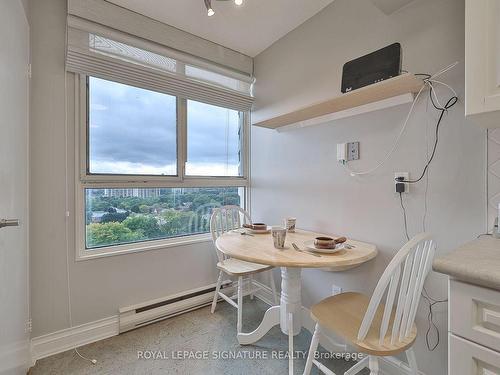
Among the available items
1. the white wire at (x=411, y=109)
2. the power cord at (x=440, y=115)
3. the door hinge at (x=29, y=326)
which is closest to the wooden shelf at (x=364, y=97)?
the white wire at (x=411, y=109)

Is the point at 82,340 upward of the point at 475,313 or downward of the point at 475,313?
downward

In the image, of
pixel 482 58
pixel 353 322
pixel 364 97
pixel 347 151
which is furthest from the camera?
pixel 347 151

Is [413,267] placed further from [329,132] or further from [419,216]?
[329,132]

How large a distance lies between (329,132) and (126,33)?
177 cm

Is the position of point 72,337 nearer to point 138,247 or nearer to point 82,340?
point 82,340

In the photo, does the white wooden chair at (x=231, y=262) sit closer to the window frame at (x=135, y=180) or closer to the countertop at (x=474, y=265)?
the window frame at (x=135, y=180)

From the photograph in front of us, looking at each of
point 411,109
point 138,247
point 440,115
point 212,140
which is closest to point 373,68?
point 411,109

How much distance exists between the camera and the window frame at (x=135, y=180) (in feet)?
5.92

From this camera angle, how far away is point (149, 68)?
6.51 feet

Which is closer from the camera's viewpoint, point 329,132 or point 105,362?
point 105,362

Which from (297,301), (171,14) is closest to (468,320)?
(297,301)

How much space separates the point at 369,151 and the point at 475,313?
1070mm

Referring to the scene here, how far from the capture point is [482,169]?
3.70ft

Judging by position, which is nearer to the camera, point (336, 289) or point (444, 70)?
point (444, 70)
